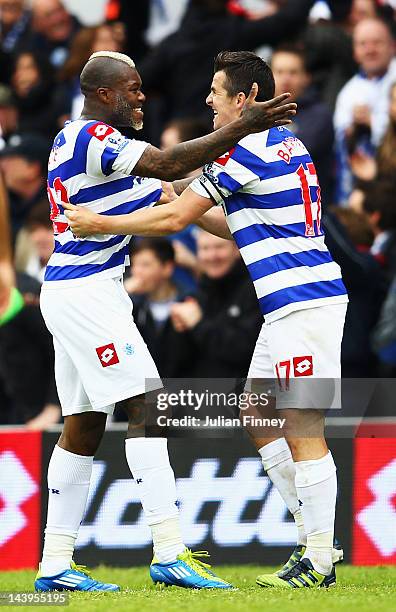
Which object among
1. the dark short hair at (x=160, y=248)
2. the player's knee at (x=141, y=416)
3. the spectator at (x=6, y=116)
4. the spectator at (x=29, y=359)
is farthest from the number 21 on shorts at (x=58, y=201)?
the spectator at (x=6, y=116)

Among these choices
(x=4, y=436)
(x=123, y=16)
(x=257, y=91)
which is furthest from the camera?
(x=123, y=16)

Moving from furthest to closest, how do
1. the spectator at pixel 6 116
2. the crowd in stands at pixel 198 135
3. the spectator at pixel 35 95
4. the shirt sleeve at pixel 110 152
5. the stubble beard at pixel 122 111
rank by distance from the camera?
the spectator at pixel 35 95 < the spectator at pixel 6 116 < the crowd in stands at pixel 198 135 < the stubble beard at pixel 122 111 < the shirt sleeve at pixel 110 152

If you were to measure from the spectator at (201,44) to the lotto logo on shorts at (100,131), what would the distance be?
543 cm

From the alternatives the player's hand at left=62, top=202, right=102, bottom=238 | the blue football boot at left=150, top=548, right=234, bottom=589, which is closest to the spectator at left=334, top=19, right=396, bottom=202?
the player's hand at left=62, top=202, right=102, bottom=238

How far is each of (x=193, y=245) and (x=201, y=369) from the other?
1.80 metres

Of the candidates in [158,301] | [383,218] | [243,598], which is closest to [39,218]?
[158,301]

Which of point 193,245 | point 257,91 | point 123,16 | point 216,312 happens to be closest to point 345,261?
point 216,312

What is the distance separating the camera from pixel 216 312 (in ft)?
31.2

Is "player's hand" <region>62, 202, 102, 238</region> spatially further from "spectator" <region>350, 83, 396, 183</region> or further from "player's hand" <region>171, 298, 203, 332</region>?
"spectator" <region>350, 83, 396, 183</region>

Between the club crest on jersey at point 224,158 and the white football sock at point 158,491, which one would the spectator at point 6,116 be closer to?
the club crest on jersey at point 224,158

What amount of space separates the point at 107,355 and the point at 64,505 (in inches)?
31.9

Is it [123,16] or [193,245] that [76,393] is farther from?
[123,16]

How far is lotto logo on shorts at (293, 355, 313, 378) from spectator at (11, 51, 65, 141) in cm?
678

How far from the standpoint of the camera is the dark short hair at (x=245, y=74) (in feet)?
21.0
